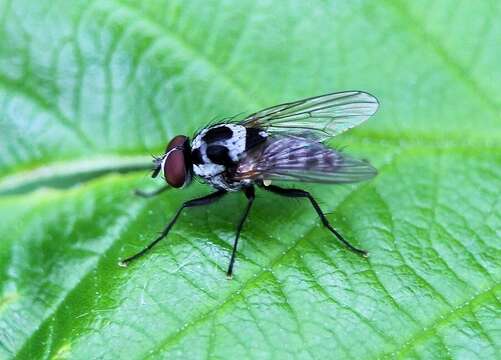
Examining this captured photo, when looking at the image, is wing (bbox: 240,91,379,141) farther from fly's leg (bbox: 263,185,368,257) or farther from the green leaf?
fly's leg (bbox: 263,185,368,257)

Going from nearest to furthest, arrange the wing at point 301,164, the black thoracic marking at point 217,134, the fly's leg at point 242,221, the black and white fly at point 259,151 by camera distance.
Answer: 1. the fly's leg at point 242,221
2. the wing at point 301,164
3. the black and white fly at point 259,151
4. the black thoracic marking at point 217,134

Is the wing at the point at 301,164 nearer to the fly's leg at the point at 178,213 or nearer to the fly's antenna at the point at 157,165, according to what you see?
the fly's leg at the point at 178,213

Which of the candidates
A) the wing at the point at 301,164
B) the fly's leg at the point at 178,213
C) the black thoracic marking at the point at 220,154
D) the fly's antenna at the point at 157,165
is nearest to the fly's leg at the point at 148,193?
the fly's antenna at the point at 157,165

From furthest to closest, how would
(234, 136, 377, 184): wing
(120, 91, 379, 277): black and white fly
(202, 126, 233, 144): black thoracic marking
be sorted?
(202, 126, 233, 144): black thoracic marking
(120, 91, 379, 277): black and white fly
(234, 136, 377, 184): wing

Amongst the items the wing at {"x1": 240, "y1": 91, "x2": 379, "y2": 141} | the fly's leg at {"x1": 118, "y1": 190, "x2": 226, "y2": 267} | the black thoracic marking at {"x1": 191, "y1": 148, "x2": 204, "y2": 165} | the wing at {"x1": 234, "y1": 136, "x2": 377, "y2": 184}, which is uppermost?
the wing at {"x1": 240, "y1": 91, "x2": 379, "y2": 141}

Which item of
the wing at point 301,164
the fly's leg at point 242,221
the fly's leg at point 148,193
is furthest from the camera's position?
the fly's leg at point 148,193

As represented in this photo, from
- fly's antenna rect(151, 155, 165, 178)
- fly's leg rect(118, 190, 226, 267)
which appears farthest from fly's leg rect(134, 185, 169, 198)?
fly's leg rect(118, 190, 226, 267)

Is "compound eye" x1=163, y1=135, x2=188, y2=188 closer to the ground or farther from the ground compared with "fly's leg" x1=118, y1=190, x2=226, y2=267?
farther from the ground

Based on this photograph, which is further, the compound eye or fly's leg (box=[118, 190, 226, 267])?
the compound eye
